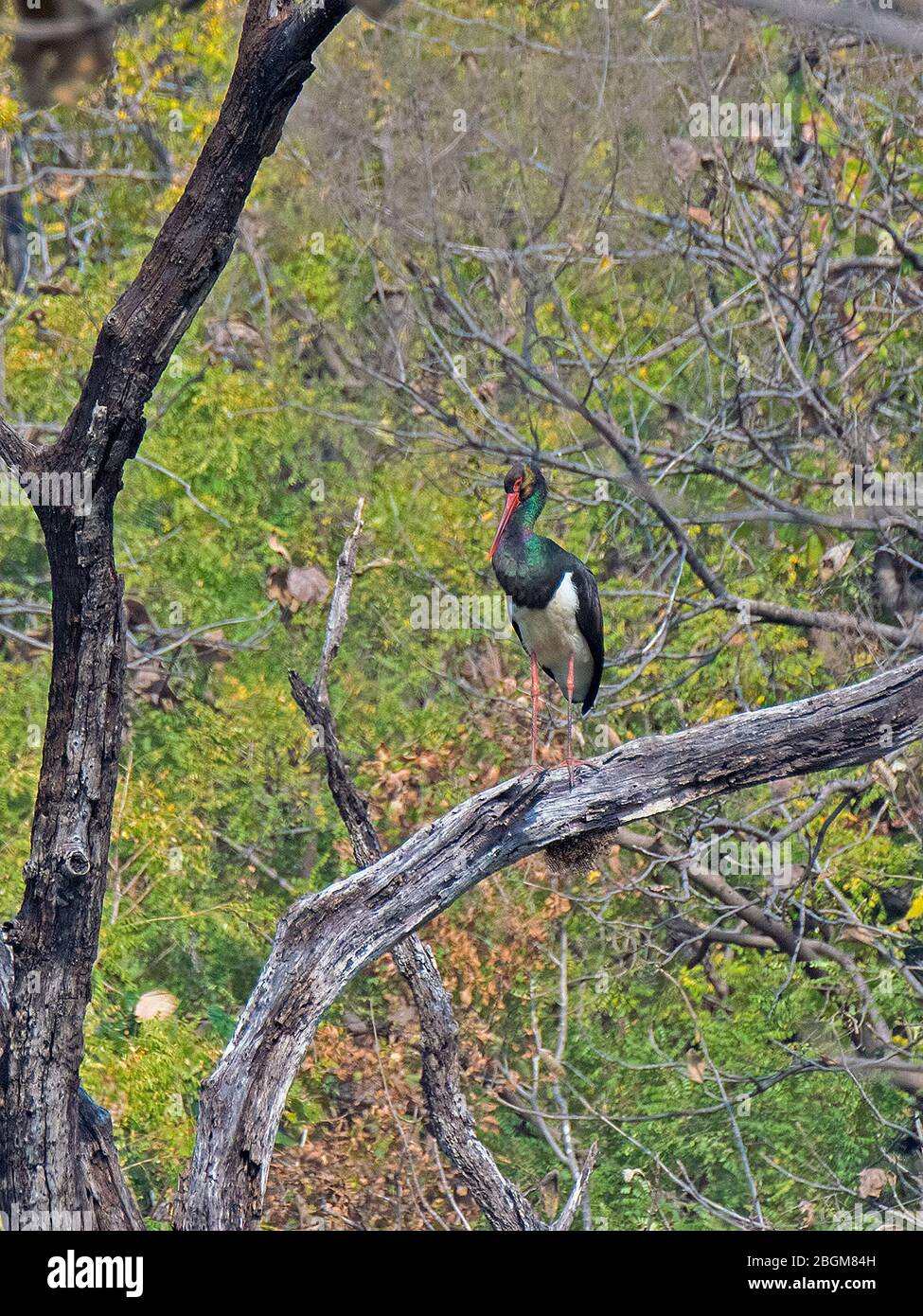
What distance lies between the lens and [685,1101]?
410 inches

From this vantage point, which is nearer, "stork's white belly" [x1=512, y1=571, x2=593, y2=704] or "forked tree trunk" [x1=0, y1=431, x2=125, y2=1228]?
"forked tree trunk" [x1=0, y1=431, x2=125, y2=1228]

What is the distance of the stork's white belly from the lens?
6.74 meters

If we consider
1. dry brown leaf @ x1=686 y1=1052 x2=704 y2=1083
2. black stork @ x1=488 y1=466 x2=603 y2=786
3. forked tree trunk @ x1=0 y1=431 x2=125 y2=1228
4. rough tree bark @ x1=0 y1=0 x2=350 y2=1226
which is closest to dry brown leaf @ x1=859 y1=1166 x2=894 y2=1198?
dry brown leaf @ x1=686 y1=1052 x2=704 y2=1083

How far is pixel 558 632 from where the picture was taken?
6828mm

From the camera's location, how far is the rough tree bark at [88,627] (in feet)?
14.9

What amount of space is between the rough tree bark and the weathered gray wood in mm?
434

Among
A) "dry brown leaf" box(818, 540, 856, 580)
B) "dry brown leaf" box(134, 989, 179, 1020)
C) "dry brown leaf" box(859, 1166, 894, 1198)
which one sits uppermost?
"dry brown leaf" box(818, 540, 856, 580)

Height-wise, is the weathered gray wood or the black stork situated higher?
the black stork

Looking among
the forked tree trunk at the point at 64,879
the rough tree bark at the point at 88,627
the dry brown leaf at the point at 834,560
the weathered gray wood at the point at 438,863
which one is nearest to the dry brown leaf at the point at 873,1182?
the dry brown leaf at the point at 834,560

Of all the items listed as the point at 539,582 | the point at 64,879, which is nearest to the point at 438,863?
the point at 64,879

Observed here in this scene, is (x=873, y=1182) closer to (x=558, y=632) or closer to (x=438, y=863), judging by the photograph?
(x=558, y=632)

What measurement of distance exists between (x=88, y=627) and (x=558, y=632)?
2.43 metres

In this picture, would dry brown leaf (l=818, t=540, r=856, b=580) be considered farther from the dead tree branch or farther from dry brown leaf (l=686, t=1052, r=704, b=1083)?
the dead tree branch
